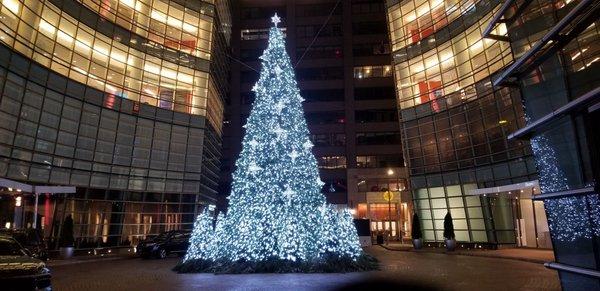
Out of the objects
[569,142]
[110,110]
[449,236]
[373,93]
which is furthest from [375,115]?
[569,142]

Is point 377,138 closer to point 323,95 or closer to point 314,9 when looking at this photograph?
point 323,95

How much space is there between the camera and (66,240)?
23.7 meters

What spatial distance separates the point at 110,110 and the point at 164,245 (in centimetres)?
1134

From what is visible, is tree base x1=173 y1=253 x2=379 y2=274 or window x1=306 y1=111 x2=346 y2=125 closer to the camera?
tree base x1=173 y1=253 x2=379 y2=274

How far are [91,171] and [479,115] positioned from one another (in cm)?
2660

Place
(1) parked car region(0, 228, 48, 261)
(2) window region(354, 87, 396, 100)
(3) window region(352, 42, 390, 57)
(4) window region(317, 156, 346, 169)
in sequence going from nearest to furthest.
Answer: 1. (1) parked car region(0, 228, 48, 261)
2. (4) window region(317, 156, 346, 169)
3. (2) window region(354, 87, 396, 100)
4. (3) window region(352, 42, 390, 57)

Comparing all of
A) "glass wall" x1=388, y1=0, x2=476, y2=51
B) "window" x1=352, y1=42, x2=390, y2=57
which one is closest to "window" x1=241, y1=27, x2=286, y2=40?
"window" x1=352, y1=42, x2=390, y2=57

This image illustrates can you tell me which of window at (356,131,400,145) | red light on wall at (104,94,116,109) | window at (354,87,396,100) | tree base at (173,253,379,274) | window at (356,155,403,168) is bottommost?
tree base at (173,253,379,274)

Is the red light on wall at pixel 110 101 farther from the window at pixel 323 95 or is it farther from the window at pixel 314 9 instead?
the window at pixel 314 9

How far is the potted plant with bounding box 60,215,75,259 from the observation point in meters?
23.6

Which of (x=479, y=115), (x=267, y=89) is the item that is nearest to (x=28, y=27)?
(x=267, y=89)

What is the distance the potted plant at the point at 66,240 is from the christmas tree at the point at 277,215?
12.4 meters

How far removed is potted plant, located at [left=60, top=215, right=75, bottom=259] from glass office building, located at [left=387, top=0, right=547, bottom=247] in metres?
24.0

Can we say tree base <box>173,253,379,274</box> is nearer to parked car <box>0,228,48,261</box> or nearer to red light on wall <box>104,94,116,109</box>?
parked car <box>0,228,48,261</box>
